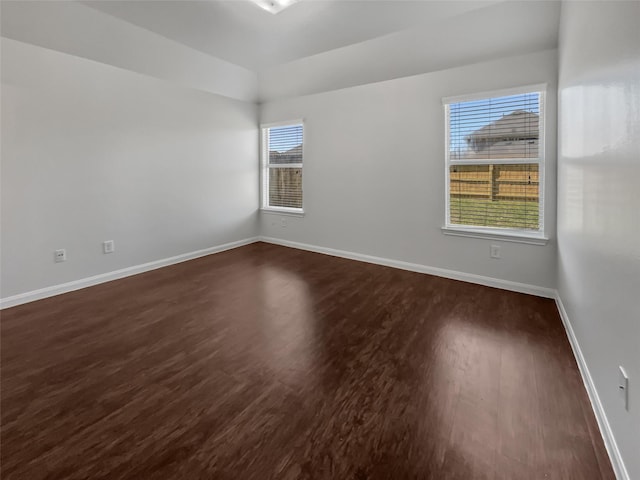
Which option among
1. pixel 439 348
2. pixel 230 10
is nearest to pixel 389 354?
pixel 439 348

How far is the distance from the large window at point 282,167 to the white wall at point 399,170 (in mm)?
233

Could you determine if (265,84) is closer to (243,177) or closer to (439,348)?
(243,177)

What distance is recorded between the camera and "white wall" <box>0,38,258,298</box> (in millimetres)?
3014

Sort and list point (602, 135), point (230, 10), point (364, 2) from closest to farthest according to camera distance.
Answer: point (602, 135)
point (364, 2)
point (230, 10)

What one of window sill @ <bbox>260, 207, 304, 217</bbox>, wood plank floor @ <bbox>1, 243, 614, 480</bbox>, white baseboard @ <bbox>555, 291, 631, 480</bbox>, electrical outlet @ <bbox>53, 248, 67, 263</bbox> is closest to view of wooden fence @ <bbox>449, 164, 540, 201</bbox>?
wood plank floor @ <bbox>1, 243, 614, 480</bbox>

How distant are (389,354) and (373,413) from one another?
610 mm

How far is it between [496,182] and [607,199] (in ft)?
7.13

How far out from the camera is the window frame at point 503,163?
3.20 meters

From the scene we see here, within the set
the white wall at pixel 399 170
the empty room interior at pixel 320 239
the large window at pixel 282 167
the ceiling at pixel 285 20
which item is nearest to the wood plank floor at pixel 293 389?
the empty room interior at pixel 320 239

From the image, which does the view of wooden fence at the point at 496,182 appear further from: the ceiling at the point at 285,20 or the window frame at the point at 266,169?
the window frame at the point at 266,169

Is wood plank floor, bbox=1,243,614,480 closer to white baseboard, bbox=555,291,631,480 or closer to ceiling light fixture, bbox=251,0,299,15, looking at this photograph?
white baseboard, bbox=555,291,631,480

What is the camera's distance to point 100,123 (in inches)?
140

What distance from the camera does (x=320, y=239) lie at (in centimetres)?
509

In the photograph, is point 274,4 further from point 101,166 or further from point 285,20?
point 101,166
